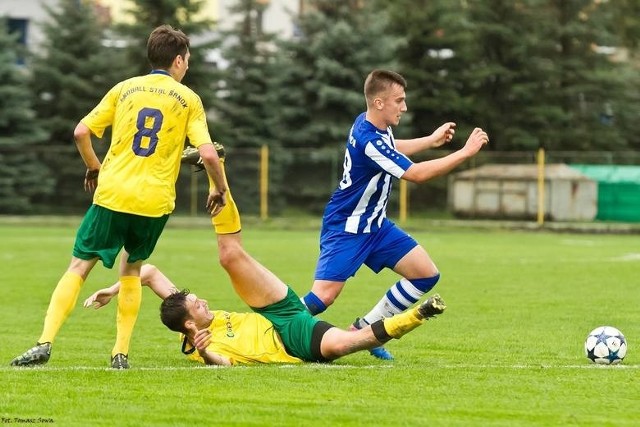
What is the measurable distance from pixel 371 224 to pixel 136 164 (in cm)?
211

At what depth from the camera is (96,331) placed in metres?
11.7

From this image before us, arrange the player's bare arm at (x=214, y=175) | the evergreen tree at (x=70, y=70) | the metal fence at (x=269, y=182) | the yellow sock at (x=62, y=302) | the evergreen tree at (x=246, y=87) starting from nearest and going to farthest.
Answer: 1. the player's bare arm at (x=214, y=175)
2. the yellow sock at (x=62, y=302)
3. the metal fence at (x=269, y=182)
4. the evergreen tree at (x=70, y=70)
5. the evergreen tree at (x=246, y=87)

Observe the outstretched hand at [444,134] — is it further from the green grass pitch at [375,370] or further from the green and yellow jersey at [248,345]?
the green and yellow jersey at [248,345]

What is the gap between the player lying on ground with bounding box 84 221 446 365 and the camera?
880cm

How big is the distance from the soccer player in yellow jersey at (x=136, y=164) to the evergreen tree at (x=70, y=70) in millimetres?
32431

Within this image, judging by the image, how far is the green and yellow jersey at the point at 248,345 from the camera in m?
8.99

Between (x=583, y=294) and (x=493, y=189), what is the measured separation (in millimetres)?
20968

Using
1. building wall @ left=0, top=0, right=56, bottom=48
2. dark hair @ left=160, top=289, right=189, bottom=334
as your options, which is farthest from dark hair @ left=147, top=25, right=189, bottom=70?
building wall @ left=0, top=0, right=56, bottom=48

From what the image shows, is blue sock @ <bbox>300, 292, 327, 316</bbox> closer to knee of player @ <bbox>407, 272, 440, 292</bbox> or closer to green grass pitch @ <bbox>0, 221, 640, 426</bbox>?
green grass pitch @ <bbox>0, 221, 640, 426</bbox>

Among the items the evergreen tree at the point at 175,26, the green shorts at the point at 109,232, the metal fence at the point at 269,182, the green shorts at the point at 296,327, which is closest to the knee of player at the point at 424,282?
the green shorts at the point at 296,327

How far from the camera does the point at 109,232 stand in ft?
28.0

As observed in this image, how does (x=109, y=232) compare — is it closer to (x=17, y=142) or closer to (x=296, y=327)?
(x=296, y=327)

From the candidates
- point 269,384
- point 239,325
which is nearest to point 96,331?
point 239,325

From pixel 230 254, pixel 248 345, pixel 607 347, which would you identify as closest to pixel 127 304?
pixel 230 254
